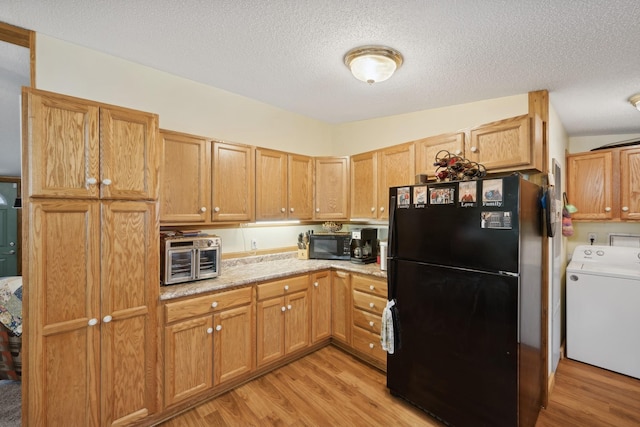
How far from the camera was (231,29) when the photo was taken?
1690 millimetres

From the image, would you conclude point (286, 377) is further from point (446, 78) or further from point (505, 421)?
point (446, 78)

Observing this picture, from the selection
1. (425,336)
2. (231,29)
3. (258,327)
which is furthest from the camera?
(258,327)

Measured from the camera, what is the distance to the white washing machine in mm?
2566

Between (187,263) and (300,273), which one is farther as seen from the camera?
(300,273)

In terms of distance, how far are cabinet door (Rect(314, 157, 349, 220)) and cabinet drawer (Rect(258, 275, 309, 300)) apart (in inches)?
33.5

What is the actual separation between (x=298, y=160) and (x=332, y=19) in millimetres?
1666

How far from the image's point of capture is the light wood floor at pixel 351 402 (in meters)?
1.99

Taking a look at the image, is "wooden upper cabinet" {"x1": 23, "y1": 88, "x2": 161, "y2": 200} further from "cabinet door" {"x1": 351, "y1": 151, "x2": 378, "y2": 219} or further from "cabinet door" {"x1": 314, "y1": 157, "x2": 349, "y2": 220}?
"cabinet door" {"x1": 351, "y1": 151, "x2": 378, "y2": 219}

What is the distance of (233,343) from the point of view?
228 cm

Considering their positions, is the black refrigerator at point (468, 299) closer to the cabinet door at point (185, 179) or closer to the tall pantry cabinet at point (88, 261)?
the cabinet door at point (185, 179)

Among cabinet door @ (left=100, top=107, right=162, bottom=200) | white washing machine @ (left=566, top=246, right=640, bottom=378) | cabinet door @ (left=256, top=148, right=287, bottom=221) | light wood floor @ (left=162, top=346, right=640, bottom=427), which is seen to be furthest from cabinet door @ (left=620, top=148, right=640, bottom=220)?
cabinet door @ (left=100, top=107, right=162, bottom=200)

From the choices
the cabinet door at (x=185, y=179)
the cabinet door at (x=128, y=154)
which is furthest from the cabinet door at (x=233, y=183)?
the cabinet door at (x=128, y=154)

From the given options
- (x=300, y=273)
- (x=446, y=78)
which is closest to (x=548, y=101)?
(x=446, y=78)

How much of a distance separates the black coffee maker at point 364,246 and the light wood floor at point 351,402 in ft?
3.48
